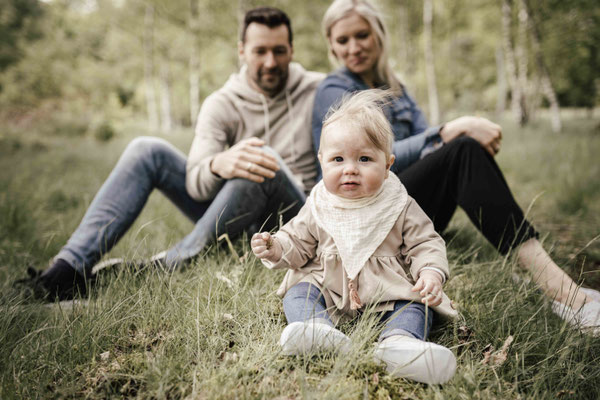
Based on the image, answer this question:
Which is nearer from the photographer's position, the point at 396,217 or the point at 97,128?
the point at 396,217

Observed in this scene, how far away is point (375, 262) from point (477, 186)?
0.77 metres

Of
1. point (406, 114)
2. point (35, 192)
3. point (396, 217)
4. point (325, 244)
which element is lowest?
point (35, 192)

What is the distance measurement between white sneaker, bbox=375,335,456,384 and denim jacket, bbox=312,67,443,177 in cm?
126

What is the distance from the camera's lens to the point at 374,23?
2535mm

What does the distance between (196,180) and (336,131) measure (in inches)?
47.6

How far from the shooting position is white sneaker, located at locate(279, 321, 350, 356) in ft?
4.07

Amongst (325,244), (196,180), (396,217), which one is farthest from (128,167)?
(396,217)

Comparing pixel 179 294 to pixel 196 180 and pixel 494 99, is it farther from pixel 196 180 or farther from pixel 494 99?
pixel 494 99

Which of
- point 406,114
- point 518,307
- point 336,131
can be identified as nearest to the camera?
point 336,131

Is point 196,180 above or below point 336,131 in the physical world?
below

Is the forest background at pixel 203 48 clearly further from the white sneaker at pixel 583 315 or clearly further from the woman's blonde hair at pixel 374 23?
the white sneaker at pixel 583 315

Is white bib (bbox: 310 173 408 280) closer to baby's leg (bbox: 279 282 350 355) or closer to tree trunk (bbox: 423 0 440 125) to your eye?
baby's leg (bbox: 279 282 350 355)

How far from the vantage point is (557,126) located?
9.45 m

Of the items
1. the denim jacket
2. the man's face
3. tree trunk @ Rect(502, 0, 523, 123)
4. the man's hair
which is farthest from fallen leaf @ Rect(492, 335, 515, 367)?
tree trunk @ Rect(502, 0, 523, 123)
